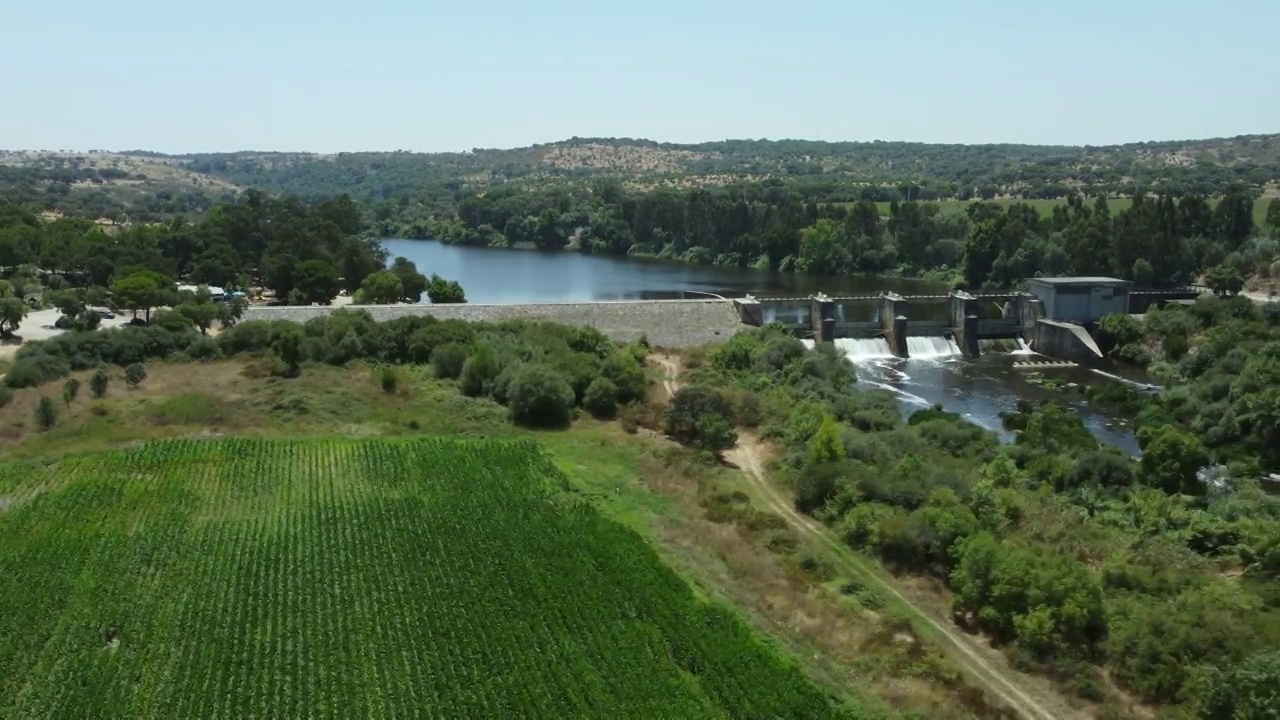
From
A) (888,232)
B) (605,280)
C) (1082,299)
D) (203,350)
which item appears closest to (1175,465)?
(1082,299)

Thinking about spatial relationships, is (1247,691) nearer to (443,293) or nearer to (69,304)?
(443,293)

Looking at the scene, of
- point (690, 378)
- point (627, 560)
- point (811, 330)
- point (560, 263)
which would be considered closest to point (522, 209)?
point (560, 263)

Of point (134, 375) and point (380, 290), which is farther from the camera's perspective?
point (380, 290)

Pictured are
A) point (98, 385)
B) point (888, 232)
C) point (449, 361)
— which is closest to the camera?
point (98, 385)

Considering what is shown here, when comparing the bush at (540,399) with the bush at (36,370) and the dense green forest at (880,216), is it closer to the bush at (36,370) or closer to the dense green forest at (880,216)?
the bush at (36,370)

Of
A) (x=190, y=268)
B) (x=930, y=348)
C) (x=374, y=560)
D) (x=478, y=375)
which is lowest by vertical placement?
(x=374, y=560)

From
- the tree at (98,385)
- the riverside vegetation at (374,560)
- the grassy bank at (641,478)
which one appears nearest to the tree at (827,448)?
the grassy bank at (641,478)

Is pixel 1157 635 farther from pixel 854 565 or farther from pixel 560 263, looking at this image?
pixel 560 263

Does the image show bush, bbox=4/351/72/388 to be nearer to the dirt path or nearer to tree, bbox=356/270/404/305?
tree, bbox=356/270/404/305
